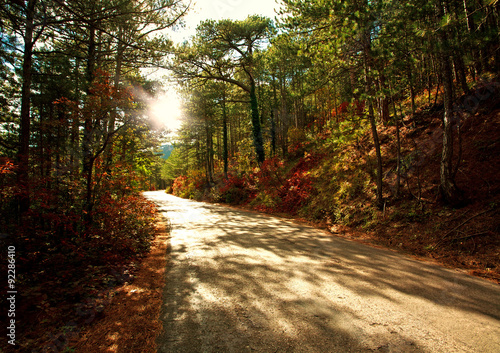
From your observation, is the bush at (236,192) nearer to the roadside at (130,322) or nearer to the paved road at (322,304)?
the paved road at (322,304)

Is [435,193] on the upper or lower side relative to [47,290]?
upper

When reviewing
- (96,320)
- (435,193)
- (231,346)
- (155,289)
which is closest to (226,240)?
(155,289)

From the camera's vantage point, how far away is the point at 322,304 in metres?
2.78

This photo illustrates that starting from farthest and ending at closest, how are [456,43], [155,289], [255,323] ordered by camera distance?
[456,43]
[155,289]
[255,323]

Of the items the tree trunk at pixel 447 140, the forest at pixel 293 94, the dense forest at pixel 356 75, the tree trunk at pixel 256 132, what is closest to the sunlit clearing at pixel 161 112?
the forest at pixel 293 94

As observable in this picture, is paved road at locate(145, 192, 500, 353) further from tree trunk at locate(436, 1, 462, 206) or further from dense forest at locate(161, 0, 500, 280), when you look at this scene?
tree trunk at locate(436, 1, 462, 206)

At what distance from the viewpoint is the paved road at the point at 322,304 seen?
85.4 inches

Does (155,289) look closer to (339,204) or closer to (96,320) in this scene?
(96,320)

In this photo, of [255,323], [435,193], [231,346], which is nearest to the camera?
[231,346]

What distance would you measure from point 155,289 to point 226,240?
259cm

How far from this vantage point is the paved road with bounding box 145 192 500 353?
7.12ft

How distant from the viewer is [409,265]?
13.6 ft

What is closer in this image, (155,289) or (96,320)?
(96,320)

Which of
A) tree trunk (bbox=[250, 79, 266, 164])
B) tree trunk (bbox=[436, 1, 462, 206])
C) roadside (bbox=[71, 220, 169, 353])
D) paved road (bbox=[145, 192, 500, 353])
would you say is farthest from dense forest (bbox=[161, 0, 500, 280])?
roadside (bbox=[71, 220, 169, 353])
